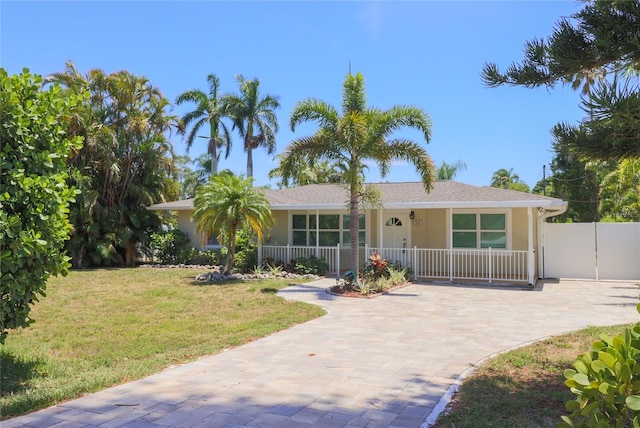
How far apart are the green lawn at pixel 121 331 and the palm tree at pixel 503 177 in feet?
147

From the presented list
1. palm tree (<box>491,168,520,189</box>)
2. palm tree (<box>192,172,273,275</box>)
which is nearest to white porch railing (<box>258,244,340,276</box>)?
palm tree (<box>192,172,273,275</box>)

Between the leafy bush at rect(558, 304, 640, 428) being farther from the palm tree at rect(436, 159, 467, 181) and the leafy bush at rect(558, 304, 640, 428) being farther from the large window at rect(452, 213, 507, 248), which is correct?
the palm tree at rect(436, 159, 467, 181)

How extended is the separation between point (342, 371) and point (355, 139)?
7739 mm

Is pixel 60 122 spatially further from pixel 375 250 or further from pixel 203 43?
pixel 375 250

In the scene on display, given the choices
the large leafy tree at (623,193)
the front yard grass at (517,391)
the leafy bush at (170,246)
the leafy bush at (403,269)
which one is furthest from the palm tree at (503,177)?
the front yard grass at (517,391)

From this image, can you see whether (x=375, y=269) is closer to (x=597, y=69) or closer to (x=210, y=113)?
(x=597, y=69)

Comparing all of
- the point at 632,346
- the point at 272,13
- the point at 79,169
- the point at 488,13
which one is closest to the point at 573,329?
the point at 488,13

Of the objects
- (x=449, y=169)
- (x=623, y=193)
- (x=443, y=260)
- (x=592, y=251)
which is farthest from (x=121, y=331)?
(x=449, y=169)

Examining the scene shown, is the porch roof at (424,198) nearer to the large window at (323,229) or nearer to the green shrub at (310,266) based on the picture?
the large window at (323,229)

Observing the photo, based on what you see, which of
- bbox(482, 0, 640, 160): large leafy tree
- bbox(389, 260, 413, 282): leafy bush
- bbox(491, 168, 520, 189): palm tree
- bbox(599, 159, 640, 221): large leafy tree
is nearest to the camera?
bbox(482, 0, 640, 160): large leafy tree

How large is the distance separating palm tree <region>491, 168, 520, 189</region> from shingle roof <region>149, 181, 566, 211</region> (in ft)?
121

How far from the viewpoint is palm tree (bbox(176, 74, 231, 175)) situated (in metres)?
28.9

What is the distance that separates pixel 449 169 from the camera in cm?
3778

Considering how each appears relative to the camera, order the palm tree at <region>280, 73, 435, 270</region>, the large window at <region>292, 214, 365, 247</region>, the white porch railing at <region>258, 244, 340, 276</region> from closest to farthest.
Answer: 1. the palm tree at <region>280, 73, 435, 270</region>
2. the white porch railing at <region>258, 244, 340, 276</region>
3. the large window at <region>292, 214, 365, 247</region>
